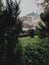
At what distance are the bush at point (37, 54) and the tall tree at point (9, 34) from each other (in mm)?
1752

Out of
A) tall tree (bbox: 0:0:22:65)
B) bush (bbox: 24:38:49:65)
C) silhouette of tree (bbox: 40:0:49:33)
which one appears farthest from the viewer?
silhouette of tree (bbox: 40:0:49:33)

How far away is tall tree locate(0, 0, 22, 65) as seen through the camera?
6188 millimetres

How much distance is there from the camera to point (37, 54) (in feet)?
27.7

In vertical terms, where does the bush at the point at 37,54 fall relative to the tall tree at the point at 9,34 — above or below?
below

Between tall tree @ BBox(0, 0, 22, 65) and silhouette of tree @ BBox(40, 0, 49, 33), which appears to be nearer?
tall tree @ BBox(0, 0, 22, 65)

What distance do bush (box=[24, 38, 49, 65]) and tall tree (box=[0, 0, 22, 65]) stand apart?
5.75 feet

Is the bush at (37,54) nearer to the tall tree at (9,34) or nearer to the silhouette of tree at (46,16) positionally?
the silhouette of tree at (46,16)

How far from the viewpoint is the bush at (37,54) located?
8266 millimetres

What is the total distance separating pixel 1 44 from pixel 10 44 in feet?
0.73

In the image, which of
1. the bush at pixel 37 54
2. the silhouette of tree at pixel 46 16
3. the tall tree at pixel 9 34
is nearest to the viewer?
the tall tree at pixel 9 34

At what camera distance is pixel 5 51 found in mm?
6246

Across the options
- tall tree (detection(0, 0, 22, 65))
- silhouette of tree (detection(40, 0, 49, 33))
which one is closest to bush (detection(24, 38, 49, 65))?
silhouette of tree (detection(40, 0, 49, 33))

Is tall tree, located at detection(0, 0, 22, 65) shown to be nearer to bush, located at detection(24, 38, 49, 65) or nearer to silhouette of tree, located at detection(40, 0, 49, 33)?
bush, located at detection(24, 38, 49, 65)

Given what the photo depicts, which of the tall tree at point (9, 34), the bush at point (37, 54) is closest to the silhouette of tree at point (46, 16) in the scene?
the bush at point (37, 54)
